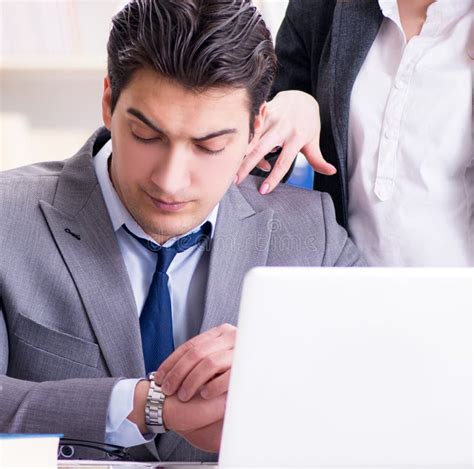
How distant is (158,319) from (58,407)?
0.29 meters

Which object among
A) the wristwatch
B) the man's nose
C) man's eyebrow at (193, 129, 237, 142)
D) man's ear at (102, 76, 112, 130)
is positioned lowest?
the wristwatch

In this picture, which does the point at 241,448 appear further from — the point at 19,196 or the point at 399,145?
the point at 399,145

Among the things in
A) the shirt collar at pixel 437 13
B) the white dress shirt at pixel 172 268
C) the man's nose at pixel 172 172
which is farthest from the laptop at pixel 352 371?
the shirt collar at pixel 437 13

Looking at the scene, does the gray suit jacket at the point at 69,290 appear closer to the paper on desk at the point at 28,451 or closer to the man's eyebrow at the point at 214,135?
the man's eyebrow at the point at 214,135

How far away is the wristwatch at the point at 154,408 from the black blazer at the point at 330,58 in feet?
2.32

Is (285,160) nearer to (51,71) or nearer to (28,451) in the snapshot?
(28,451)

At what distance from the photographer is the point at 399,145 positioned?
1924 millimetres

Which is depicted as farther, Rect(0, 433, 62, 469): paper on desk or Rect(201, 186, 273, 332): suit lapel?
Rect(201, 186, 273, 332): suit lapel

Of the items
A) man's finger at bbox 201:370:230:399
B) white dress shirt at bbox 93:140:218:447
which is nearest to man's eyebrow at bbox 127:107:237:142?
white dress shirt at bbox 93:140:218:447

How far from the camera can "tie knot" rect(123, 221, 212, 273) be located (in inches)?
70.4

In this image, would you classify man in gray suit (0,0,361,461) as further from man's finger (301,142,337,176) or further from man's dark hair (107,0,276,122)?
man's finger (301,142,337,176)

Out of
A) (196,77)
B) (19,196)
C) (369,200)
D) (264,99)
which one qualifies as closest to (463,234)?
(369,200)

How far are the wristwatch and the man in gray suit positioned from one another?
0.06m

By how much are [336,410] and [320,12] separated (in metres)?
1.21
